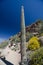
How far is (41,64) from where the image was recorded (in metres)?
20.3

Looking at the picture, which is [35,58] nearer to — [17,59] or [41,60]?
[41,60]

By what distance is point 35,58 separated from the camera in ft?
69.2

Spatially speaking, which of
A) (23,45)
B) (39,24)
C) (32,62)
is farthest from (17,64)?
(39,24)

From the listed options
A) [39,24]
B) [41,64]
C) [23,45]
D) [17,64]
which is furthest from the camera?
[39,24]

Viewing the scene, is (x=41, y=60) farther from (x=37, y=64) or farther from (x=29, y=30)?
(x=29, y=30)

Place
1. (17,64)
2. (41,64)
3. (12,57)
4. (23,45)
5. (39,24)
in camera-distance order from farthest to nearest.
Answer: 1. (39,24)
2. (12,57)
3. (17,64)
4. (41,64)
5. (23,45)

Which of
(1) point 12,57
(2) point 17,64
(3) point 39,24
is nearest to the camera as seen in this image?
(2) point 17,64

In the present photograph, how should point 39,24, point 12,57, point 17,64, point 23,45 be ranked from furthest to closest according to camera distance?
point 39,24 < point 12,57 < point 17,64 < point 23,45

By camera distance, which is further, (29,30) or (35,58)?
(29,30)

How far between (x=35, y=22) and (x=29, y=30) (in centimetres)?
180

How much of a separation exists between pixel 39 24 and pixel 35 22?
1.54 m

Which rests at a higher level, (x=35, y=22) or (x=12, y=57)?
(x=35, y=22)

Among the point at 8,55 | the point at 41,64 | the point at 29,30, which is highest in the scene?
the point at 29,30

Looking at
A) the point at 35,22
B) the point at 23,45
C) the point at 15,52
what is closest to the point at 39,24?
the point at 35,22
